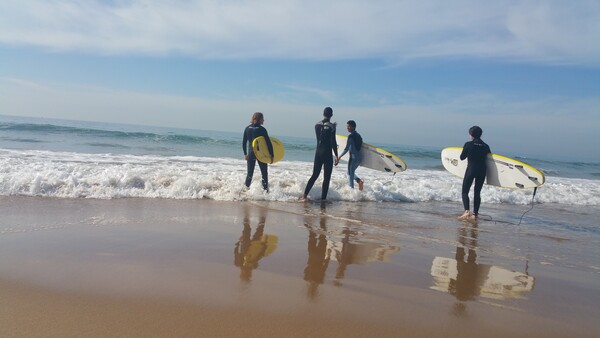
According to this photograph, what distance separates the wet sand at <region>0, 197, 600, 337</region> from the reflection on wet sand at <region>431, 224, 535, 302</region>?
21mm

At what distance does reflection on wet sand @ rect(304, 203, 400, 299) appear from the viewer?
346cm

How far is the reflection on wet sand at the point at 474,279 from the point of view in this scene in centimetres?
336

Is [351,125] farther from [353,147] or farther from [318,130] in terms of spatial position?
[318,130]

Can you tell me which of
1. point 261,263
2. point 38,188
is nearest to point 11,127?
point 38,188

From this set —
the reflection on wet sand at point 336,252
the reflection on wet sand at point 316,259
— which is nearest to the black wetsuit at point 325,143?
the reflection on wet sand at point 316,259

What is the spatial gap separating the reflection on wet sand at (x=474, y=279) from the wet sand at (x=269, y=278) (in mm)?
21

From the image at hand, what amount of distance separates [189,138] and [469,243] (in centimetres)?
2813

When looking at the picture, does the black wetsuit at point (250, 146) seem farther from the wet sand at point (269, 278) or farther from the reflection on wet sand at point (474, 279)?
the reflection on wet sand at point (474, 279)

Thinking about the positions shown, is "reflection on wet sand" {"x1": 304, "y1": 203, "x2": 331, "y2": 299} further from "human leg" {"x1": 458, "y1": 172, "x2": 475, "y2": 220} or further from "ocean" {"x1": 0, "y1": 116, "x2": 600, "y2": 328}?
"human leg" {"x1": 458, "y1": 172, "x2": 475, "y2": 220}

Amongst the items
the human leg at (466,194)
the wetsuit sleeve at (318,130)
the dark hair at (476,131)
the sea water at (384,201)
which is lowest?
the sea water at (384,201)

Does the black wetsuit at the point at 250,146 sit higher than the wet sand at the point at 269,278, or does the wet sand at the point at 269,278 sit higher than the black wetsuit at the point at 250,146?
the black wetsuit at the point at 250,146

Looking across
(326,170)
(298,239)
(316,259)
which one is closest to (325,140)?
(326,170)

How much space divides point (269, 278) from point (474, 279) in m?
1.92

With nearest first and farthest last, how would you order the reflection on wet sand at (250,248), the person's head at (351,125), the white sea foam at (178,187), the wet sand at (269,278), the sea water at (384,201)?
the wet sand at (269,278)
the reflection on wet sand at (250,248)
the sea water at (384,201)
the white sea foam at (178,187)
the person's head at (351,125)
